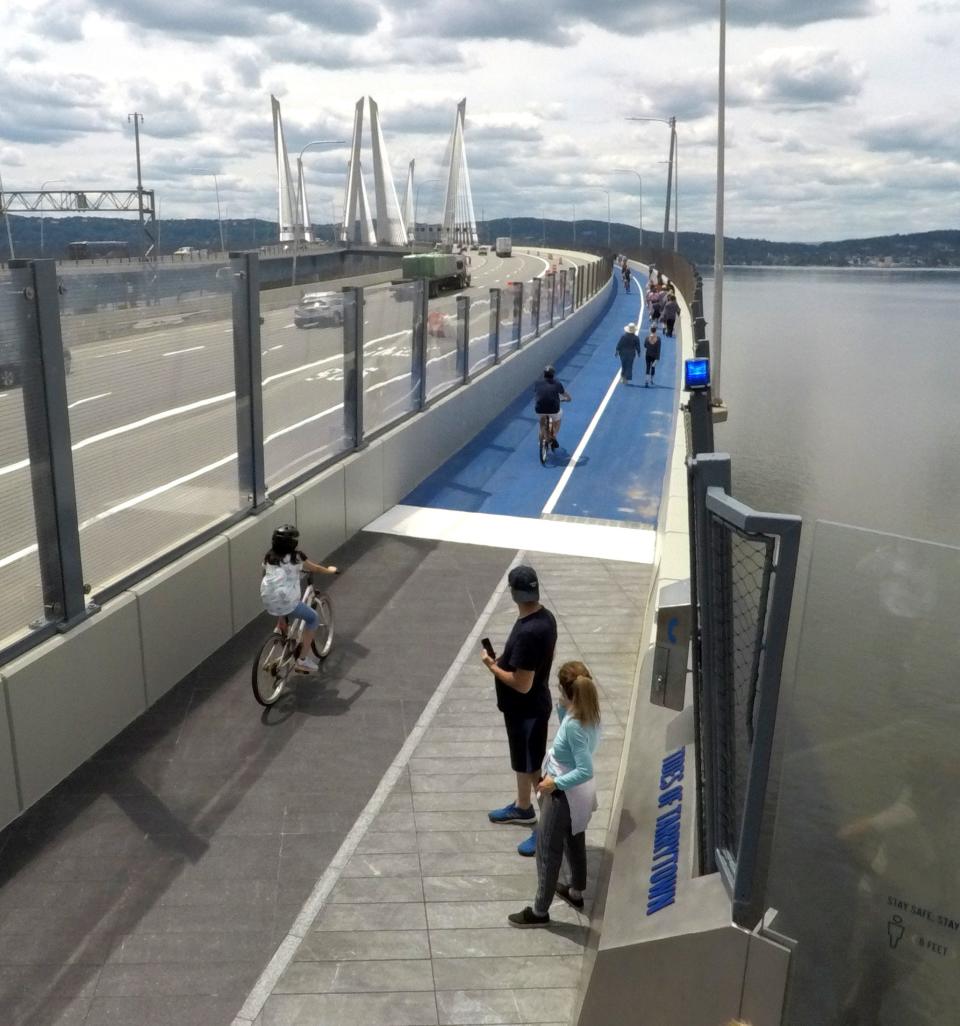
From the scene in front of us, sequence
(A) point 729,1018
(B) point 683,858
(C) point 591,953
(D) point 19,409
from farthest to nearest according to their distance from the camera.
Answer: (D) point 19,409, (C) point 591,953, (B) point 683,858, (A) point 729,1018

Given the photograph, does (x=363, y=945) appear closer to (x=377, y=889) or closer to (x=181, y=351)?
(x=377, y=889)

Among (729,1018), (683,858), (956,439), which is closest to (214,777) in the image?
(683,858)

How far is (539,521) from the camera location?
1393 centimetres

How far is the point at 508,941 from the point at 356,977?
0.82m

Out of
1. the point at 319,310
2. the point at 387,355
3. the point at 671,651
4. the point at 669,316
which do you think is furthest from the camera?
the point at 669,316

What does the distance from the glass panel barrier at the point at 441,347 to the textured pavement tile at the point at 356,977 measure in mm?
11753

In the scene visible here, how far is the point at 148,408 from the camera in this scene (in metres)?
8.38

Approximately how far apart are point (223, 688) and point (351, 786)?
1.85 m

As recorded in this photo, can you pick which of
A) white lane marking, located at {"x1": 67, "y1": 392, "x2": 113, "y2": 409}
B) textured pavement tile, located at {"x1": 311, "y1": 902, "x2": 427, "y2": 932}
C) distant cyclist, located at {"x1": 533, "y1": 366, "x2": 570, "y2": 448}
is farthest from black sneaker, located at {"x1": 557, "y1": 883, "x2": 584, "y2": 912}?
distant cyclist, located at {"x1": 533, "y1": 366, "x2": 570, "y2": 448}

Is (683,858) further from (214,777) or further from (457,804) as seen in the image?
(214,777)

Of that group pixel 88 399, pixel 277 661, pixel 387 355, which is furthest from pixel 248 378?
pixel 387 355

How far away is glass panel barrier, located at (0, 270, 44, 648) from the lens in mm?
6570

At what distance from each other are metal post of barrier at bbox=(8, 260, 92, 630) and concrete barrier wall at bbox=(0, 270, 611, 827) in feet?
1.03

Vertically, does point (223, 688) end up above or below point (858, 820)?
below
